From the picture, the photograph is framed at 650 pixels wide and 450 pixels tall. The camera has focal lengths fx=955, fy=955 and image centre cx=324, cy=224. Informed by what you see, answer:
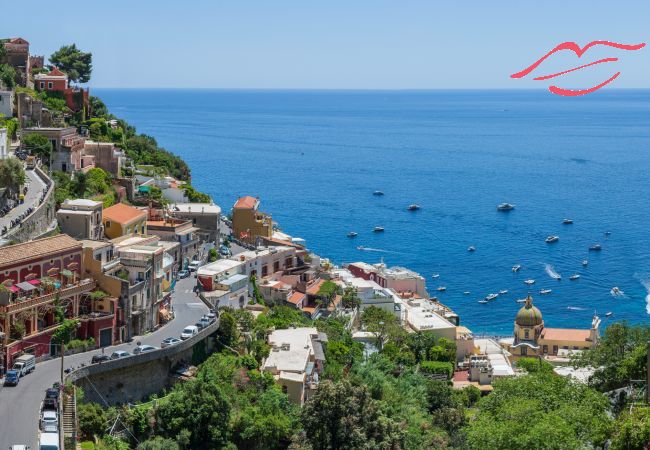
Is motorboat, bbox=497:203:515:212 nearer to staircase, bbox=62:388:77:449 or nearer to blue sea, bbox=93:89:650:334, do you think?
blue sea, bbox=93:89:650:334

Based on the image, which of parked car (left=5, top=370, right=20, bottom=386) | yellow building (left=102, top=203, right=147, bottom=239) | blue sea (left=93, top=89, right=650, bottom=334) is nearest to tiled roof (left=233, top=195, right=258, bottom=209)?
yellow building (left=102, top=203, right=147, bottom=239)

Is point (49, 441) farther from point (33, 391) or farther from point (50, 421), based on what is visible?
point (33, 391)

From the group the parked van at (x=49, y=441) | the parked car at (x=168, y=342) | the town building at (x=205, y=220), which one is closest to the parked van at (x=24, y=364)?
the parked van at (x=49, y=441)

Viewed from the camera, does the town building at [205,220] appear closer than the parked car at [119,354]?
No

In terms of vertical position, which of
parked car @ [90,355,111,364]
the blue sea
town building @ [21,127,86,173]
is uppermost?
town building @ [21,127,86,173]

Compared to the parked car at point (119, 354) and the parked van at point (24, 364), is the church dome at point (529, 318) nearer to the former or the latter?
the parked car at point (119, 354)

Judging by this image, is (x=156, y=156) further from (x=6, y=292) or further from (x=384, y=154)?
(x=384, y=154)

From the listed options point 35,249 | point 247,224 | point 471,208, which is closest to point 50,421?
point 35,249
